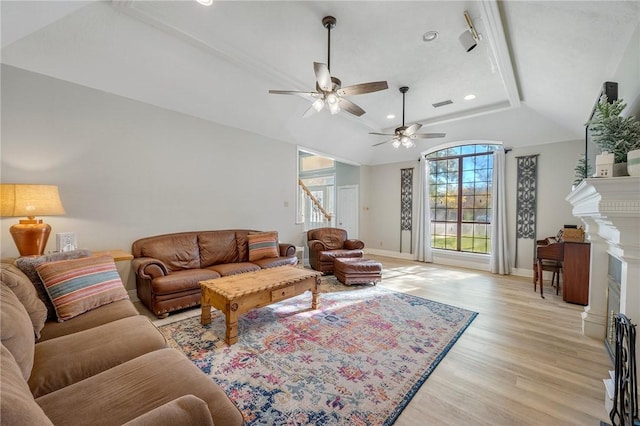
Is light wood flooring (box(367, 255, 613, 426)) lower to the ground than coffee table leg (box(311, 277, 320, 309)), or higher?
lower

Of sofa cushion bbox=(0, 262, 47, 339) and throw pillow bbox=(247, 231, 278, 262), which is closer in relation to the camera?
sofa cushion bbox=(0, 262, 47, 339)

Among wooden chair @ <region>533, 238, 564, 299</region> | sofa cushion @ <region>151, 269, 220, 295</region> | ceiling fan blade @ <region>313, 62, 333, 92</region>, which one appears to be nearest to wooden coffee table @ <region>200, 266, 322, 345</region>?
sofa cushion @ <region>151, 269, 220, 295</region>

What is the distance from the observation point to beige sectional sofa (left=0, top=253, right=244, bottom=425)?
874 mm

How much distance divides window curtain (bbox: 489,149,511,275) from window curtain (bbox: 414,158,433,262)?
1.35m

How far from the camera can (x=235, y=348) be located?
244 centimetres

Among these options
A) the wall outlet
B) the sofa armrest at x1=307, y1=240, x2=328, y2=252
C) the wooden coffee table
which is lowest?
the wooden coffee table

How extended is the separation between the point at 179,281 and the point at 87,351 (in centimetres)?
164

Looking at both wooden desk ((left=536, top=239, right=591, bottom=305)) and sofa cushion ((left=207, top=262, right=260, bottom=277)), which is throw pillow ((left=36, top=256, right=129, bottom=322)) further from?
wooden desk ((left=536, top=239, right=591, bottom=305))

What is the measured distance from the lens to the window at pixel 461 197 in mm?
5816

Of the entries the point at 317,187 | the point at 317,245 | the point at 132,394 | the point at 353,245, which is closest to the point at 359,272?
the point at 317,245

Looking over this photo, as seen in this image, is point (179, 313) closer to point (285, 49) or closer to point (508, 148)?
point (285, 49)

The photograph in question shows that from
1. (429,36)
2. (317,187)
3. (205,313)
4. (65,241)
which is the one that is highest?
(429,36)

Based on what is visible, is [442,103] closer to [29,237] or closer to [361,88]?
[361,88]

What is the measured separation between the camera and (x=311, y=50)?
10.1ft
